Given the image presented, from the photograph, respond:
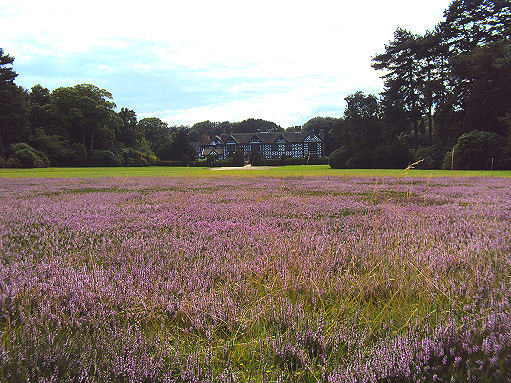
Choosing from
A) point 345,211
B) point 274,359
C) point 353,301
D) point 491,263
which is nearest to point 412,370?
point 274,359

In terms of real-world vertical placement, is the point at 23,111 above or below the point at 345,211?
above

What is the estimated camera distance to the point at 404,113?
→ 176 feet

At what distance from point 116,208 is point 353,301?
6.10m

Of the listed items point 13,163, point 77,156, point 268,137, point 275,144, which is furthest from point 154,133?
point 13,163

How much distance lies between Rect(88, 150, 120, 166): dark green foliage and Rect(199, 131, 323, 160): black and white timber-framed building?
5583 centimetres

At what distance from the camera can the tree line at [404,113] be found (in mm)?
36062

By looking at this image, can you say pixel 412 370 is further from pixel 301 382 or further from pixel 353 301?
pixel 353 301

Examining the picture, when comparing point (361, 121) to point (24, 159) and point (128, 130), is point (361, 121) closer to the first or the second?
point (24, 159)

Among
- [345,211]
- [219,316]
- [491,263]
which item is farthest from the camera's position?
[345,211]

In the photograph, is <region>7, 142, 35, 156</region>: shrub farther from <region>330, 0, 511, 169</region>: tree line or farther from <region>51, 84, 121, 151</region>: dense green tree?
<region>330, 0, 511, 169</region>: tree line

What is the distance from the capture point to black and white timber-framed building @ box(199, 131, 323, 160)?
11888 centimetres

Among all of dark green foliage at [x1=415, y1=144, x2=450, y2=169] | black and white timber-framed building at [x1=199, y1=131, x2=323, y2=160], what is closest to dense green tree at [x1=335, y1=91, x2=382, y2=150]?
dark green foliage at [x1=415, y1=144, x2=450, y2=169]

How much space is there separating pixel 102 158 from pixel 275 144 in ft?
232

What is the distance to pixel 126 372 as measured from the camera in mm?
1538
